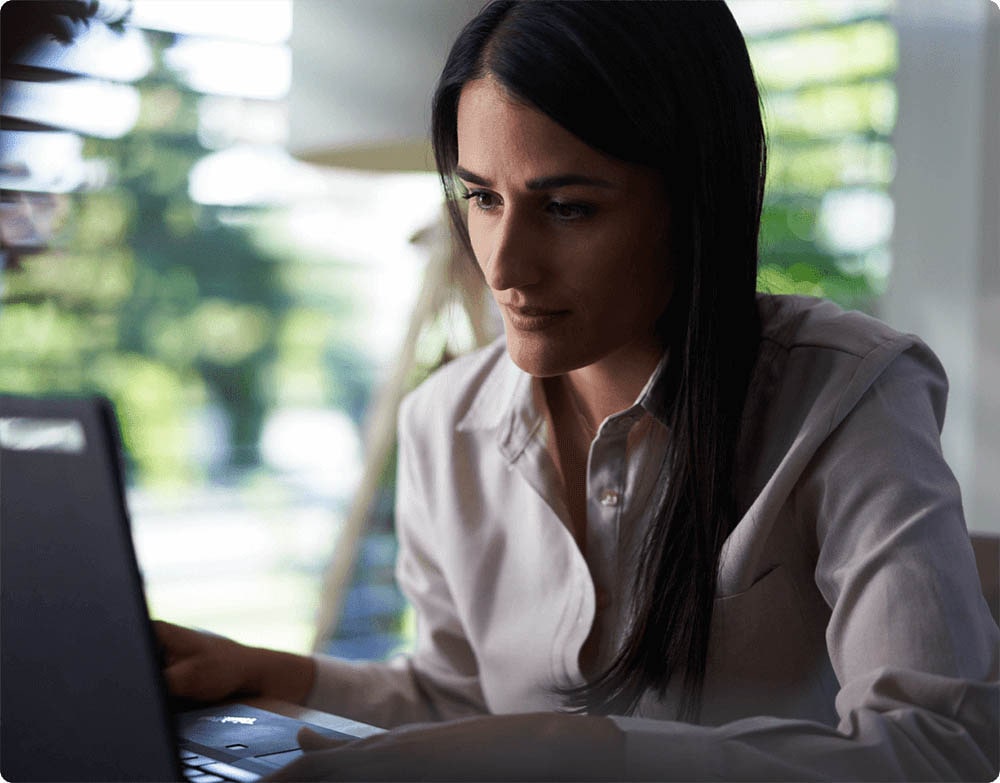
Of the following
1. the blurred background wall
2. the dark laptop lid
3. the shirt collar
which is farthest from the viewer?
the blurred background wall

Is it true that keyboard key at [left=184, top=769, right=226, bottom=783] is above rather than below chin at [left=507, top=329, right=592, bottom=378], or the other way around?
below

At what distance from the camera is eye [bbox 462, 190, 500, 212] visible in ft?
3.20

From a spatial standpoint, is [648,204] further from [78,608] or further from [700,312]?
→ [78,608]

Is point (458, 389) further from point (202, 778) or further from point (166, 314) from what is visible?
point (166, 314)

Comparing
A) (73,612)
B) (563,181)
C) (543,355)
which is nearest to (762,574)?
(543,355)

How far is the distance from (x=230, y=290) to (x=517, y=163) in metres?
1.87

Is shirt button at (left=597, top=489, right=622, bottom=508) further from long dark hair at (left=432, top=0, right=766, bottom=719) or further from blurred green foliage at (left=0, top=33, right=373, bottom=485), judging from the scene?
blurred green foliage at (left=0, top=33, right=373, bottom=485)

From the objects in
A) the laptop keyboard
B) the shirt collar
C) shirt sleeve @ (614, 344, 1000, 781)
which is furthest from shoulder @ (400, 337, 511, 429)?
the laptop keyboard

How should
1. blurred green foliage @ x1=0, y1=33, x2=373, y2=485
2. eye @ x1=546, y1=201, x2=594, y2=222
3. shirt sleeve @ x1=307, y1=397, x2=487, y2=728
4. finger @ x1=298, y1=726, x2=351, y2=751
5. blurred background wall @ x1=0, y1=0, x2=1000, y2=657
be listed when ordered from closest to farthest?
finger @ x1=298, y1=726, x2=351, y2=751 < eye @ x1=546, y1=201, x2=594, y2=222 < shirt sleeve @ x1=307, y1=397, x2=487, y2=728 < blurred background wall @ x1=0, y1=0, x2=1000, y2=657 < blurred green foliage @ x1=0, y1=33, x2=373, y2=485

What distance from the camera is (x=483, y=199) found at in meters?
0.99

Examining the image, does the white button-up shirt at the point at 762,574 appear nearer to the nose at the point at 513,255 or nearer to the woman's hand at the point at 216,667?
the woman's hand at the point at 216,667

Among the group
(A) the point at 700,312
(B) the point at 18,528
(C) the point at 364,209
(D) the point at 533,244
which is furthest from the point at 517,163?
(C) the point at 364,209

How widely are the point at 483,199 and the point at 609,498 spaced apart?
0.29 m

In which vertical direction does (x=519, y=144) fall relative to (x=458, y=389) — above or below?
above
